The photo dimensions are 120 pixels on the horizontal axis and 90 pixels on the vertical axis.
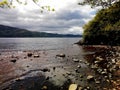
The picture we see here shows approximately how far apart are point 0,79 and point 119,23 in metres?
61.1

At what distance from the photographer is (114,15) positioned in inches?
3250

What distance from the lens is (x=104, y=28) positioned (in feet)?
263

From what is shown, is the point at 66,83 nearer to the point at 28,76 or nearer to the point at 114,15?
the point at 28,76

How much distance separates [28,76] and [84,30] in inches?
2497

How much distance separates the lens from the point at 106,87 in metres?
19.7

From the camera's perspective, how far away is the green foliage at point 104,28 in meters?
74.7

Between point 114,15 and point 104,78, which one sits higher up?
point 114,15

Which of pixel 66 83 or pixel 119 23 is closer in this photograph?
pixel 66 83

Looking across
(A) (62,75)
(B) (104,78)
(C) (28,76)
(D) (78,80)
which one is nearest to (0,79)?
(C) (28,76)

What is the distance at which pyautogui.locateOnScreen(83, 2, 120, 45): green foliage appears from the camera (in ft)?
245

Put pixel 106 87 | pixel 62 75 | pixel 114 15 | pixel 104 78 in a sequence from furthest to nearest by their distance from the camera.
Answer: pixel 114 15
pixel 62 75
pixel 104 78
pixel 106 87

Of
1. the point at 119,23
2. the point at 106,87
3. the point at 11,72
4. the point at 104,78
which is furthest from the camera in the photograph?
the point at 119,23

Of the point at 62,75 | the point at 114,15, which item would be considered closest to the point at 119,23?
the point at 114,15

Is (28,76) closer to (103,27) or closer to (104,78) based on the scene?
(104,78)
